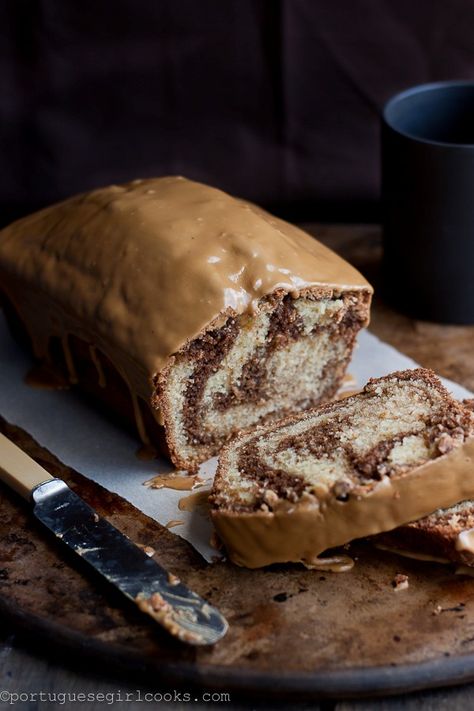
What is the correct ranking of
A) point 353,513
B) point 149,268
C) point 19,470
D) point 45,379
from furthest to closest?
point 45,379 < point 149,268 < point 19,470 < point 353,513

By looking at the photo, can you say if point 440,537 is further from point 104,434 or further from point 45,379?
point 45,379

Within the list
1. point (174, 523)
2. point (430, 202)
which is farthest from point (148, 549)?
point (430, 202)

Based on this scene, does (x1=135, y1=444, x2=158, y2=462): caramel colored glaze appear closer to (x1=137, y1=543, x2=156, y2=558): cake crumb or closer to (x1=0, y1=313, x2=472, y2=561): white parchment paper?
(x1=0, y1=313, x2=472, y2=561): white parchment paper

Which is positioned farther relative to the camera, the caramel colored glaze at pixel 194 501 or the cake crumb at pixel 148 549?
the caramel colored glaze at pixel 194 501

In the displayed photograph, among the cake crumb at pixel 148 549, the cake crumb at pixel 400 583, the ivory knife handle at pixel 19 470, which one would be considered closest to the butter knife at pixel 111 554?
the ivory knife handle at pixel 19 470

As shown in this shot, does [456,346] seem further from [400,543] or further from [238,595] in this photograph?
[238,595]

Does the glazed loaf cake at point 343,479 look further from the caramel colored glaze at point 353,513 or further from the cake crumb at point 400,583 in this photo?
the cake crumb at point 400,583

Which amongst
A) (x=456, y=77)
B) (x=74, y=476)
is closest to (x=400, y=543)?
(x=74, y=476)
